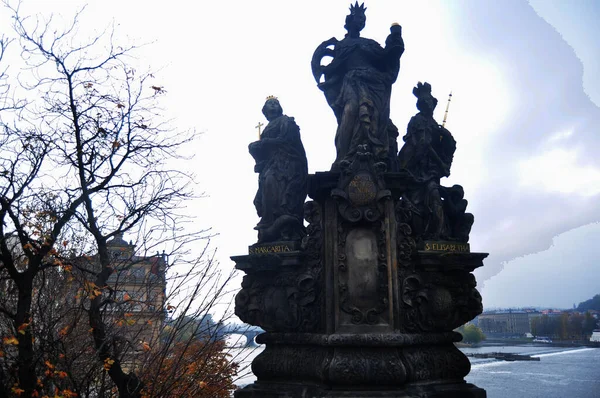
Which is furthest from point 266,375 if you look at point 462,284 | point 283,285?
point 462,284

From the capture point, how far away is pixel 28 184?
6520mm

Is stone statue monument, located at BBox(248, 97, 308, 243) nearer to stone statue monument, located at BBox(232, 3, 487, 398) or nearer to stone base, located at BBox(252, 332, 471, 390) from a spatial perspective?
stone statue monument, located at BBox(232, 3, 487, 398)

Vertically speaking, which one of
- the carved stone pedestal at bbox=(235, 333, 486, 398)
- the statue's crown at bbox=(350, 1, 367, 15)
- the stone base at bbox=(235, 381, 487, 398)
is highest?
the statue's crown at bbox=(350, 1, 367, 15)

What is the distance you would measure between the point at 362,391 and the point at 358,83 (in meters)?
4.53

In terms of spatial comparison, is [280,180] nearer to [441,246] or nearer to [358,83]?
[358,83]

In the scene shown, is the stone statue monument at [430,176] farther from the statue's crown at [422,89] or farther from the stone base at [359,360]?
the stone base at [359,360]

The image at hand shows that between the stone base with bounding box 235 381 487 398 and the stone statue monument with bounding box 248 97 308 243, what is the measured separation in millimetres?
2193

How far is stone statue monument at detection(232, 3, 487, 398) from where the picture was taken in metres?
7.43

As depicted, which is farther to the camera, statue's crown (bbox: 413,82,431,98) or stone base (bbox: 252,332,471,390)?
statue's crown (bbox: 413,82,431,98)

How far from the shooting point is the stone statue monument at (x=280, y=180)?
8859 millimetres

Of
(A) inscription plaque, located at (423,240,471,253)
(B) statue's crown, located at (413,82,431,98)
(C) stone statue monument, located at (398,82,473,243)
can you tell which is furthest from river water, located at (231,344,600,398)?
(B) statue's crown, located at (413,82,431,98)

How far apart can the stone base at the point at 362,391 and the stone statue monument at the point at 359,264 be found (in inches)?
0.7

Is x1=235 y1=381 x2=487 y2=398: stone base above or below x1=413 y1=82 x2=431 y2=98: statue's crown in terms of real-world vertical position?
below

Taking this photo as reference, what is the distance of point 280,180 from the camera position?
9172 mm
